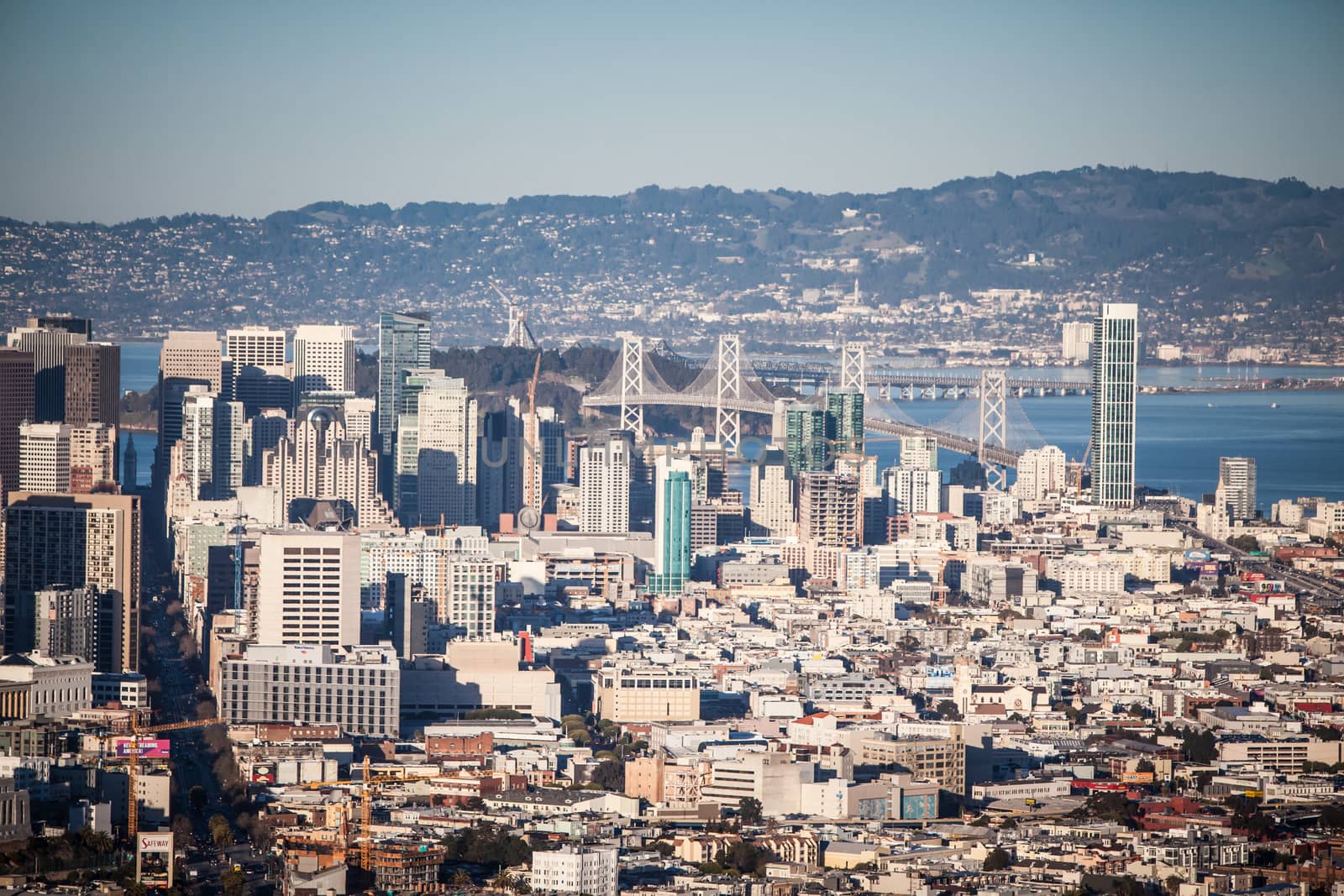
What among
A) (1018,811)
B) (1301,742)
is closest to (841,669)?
(1301,742)

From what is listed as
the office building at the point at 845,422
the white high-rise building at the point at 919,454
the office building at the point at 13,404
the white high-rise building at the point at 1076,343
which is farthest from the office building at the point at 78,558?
the white high-rise building at the point at 1076,343

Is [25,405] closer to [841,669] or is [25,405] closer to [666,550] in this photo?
[666,550]

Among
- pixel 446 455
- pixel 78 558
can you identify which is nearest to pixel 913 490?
pixel 446 455

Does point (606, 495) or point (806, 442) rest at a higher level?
point (806, 442)

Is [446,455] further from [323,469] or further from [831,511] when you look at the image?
[831,511]

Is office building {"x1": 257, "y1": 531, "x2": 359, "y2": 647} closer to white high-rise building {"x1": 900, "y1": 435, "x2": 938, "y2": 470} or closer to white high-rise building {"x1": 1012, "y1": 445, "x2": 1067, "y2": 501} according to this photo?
white high-rise building {"x1": 900, "y1": 435, "x2": 938, "y2": 470}

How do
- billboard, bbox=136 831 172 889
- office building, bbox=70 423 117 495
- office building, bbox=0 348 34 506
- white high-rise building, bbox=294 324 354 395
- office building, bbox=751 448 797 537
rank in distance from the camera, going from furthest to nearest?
white high-rise building, bbox=294 324 354 395 < office building, bbox=751 448 797 537 < office building, bbox=0 348 34 506 < office building, bbox=70 423 117 495 < billboard, bbox=136 831 172 889

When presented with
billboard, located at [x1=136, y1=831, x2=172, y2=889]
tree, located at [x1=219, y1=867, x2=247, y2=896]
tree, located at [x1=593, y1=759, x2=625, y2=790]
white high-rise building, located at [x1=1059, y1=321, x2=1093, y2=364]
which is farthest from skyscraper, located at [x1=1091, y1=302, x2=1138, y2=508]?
white high-rise building, located at [x1=1059, y1=321, x2=1093, y2=364]
